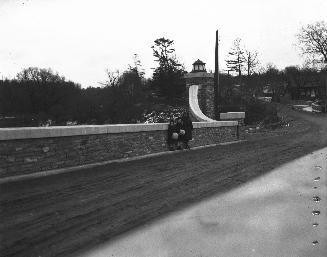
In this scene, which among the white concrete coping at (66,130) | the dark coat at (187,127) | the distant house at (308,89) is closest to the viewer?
the white concrete coping at (66,130)

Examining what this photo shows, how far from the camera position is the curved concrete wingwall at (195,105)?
20.5m

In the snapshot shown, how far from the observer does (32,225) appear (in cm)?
567

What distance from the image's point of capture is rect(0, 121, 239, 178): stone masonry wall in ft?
29.6

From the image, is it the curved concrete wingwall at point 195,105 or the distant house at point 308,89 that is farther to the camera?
the distant house at point 308,89

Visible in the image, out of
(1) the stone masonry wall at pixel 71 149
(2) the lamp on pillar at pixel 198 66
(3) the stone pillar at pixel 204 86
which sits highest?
(2) the lamp on pillar at pixel 198 66

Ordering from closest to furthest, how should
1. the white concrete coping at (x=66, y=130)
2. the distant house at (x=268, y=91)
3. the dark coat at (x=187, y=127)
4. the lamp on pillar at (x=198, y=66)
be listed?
the white concrete coping at (x=66, y=130)
the dark coat at (x=187, y=127)
the lamp on pillar at (x=198, y=66)
the distant house at (x=268, y=91)

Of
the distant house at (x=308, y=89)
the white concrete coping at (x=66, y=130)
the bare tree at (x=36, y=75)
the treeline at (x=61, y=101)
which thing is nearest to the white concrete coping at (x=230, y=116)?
the white concrete coping at (x=66, y=130)

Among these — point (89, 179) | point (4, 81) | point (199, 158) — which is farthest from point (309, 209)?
point (4, 81)

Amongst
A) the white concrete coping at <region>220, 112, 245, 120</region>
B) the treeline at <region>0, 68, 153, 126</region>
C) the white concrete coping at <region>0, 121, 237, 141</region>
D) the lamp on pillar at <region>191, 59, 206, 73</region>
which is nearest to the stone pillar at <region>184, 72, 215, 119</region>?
the lamp on pillar at <region>191, 59, 206, 73</region>

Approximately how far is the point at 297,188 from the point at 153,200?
3152 mm

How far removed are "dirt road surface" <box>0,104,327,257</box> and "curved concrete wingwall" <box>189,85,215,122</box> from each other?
25.8 feet

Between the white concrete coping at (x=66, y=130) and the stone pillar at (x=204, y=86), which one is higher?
the stone pillar at (x=204, y=86)

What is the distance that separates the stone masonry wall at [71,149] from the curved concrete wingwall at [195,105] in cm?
560

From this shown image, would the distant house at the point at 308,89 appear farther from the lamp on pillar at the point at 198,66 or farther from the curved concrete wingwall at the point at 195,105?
the curved concrete wingwall at the point at 195,105
